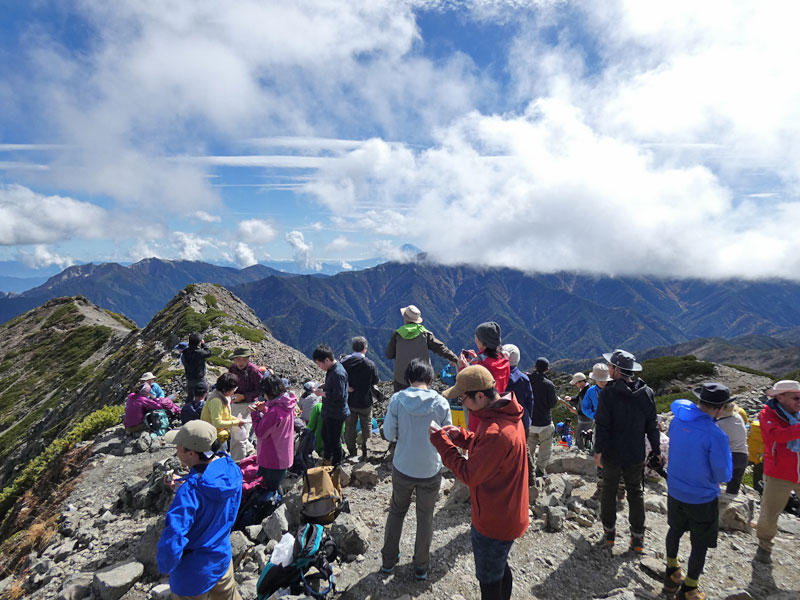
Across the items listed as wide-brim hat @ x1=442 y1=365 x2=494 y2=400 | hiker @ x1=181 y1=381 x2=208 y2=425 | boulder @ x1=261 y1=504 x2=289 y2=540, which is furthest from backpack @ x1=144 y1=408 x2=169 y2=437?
wide-brim hat @ x1=442 y1=365 x2=494 y2=400

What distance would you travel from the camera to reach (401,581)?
6012 mm

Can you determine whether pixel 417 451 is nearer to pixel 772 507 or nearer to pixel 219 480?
pixel 219 480

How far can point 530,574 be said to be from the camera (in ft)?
21.0

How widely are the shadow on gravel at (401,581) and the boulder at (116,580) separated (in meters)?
3.54

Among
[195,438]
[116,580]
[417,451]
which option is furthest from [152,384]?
[417,451]

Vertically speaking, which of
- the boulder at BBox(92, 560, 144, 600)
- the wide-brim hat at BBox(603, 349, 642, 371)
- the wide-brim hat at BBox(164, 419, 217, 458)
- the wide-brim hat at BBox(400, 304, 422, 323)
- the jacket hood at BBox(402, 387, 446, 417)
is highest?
the wide-brim hat at BBox(400, 304, 422, 323)

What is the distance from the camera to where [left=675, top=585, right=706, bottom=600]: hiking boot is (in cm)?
564

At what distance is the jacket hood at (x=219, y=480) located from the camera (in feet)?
14.1

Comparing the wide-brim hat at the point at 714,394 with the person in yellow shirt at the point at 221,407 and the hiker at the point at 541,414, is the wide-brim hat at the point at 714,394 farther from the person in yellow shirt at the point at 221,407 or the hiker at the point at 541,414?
the person in yellow shirt at the point at 221,407

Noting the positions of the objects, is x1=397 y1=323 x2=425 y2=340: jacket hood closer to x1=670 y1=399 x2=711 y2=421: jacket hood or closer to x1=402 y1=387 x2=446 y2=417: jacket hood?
x1=402 y1=387 x2=446 y2=417: jacket hood

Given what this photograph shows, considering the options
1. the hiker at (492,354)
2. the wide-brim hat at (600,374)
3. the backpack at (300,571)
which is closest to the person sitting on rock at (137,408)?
the backpack at (300,571)

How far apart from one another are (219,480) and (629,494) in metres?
6.61

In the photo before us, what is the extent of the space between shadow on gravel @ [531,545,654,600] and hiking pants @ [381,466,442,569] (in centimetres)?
186

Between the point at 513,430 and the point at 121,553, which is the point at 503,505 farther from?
the point at 121,553
